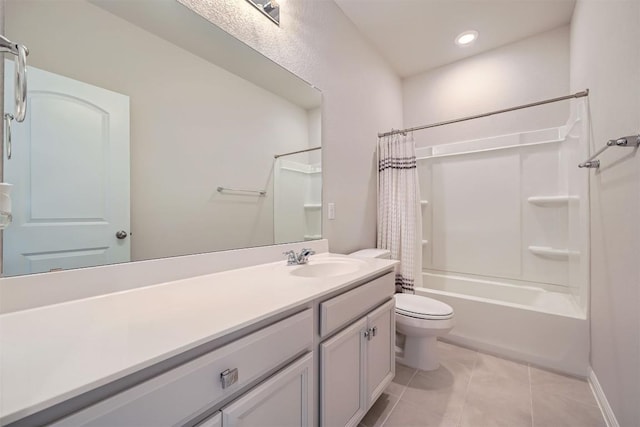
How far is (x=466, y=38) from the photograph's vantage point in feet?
7.82

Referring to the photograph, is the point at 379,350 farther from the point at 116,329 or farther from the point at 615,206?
the point at 615,206

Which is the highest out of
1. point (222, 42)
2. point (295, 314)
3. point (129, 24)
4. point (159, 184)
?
point (222, 42)

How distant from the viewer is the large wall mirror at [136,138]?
789 mm

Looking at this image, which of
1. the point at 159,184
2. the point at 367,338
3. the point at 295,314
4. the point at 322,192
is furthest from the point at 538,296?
the point at 159,184

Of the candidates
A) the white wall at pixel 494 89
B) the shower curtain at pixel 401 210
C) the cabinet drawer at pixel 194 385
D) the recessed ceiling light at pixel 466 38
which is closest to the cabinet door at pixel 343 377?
the cabinet drawer at pixel 194 385

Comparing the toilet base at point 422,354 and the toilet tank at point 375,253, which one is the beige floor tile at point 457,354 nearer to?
the toilet base at point 422,354

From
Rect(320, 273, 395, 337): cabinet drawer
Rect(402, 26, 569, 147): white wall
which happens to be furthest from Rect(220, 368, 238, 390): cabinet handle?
Rect(402, 26, 569, 147): white wall

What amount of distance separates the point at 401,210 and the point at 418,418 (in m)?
1.48

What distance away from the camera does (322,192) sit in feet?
6.00

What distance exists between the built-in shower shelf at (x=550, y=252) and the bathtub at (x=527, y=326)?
30 cm

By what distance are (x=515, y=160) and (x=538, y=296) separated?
1.22 m

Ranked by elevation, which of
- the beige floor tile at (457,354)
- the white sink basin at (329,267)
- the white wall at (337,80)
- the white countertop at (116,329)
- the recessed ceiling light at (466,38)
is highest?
the recessed ceiling light at (466,38)

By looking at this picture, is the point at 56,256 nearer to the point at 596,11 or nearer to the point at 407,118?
the point at 596,11

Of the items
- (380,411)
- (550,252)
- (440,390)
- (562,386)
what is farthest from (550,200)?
(380,411)
